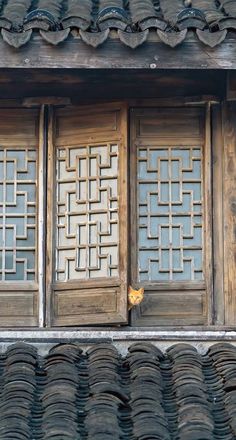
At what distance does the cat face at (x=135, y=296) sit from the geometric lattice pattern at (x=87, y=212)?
178 mm

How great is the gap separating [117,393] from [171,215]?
6.80ft

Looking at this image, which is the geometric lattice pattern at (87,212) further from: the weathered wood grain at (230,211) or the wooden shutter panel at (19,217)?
the weathered wood grain at (230,211)

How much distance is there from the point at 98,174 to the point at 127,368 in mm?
1788

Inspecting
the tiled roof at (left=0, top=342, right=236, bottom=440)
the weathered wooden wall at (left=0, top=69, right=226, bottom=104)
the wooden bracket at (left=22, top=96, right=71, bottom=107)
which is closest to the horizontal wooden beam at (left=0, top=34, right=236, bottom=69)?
the weathered wooden wall at (left=0, top=69, right=226, bottom=104)

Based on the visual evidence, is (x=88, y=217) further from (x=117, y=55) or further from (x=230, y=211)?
(x=117, y=55)

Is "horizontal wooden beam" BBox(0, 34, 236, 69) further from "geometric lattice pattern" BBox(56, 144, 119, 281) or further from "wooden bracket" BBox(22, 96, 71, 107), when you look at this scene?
"geometric lattice pattern" BBox(56, 144, 119, 281)

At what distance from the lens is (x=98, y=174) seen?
9516 millimetres

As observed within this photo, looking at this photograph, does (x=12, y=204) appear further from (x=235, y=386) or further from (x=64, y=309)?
(x=235, y=386)

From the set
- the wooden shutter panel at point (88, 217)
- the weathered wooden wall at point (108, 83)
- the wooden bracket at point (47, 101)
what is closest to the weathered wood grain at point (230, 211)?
the weathered wooden wall at point (108, 83)

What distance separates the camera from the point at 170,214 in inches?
371

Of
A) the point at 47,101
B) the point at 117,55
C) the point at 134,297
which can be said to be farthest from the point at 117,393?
the point at 47,101

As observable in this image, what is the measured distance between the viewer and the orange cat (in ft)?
30.0

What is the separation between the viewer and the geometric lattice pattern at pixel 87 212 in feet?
30.7

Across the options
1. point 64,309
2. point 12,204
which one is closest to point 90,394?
point 64,309
